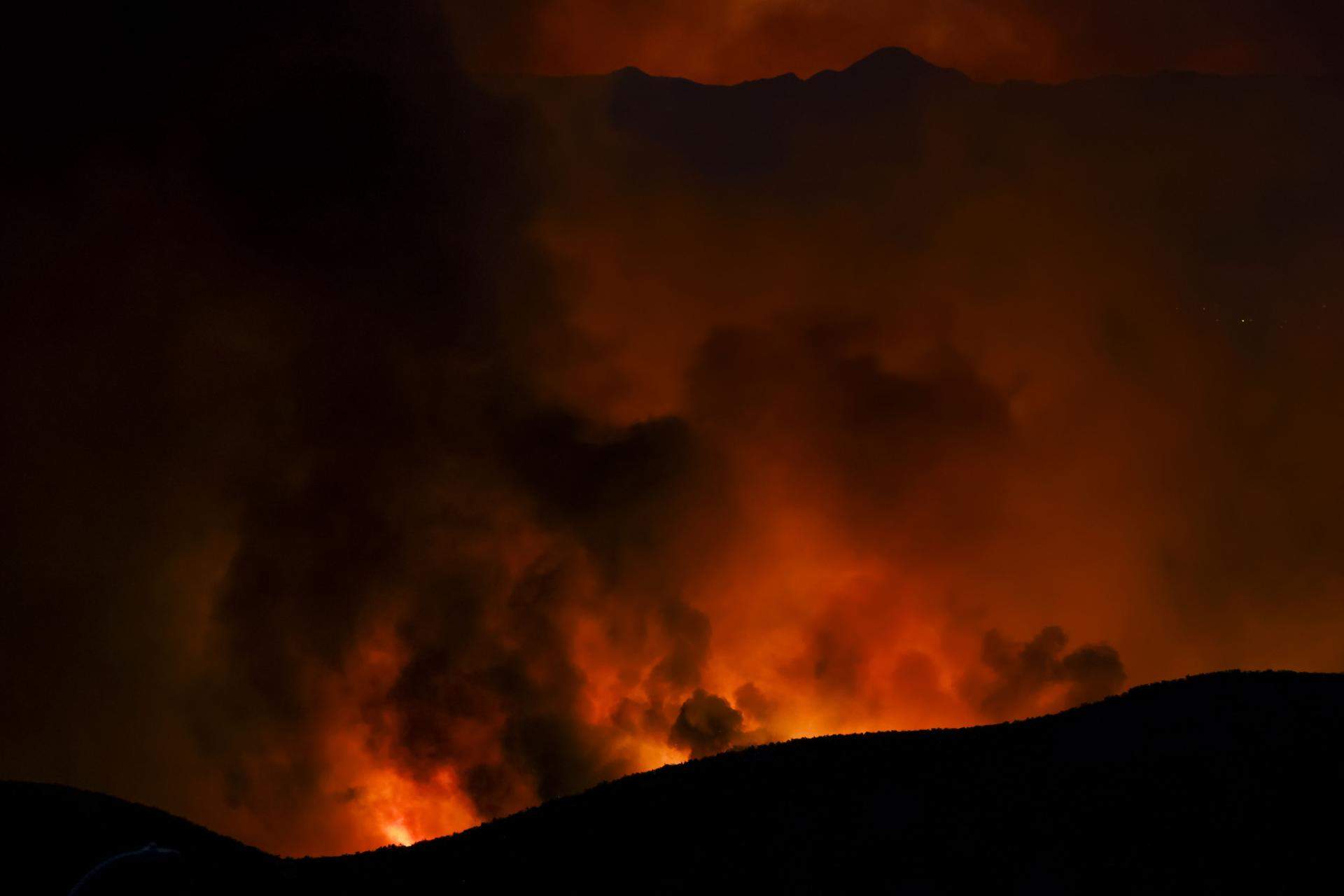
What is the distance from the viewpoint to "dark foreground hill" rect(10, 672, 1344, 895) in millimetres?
10281

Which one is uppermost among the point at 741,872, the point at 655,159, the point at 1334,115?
the point at 655,159

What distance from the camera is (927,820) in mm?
11477

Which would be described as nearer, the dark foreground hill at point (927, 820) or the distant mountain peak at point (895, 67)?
the dark foreground hill at point (927, 820)

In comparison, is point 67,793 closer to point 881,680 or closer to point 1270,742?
point 1270,742

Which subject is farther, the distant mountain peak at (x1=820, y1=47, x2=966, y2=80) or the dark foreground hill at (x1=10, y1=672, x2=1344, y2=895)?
the distant mountain peak at (x1=820, y1=47, x2=966, y2=80)

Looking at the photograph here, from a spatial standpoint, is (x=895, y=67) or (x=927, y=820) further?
(x=895, y=67)

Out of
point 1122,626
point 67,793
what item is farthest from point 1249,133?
point 67,793

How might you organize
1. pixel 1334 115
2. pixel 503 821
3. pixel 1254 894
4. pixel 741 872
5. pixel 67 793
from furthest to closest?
pixel 1334 115 → pixel 503 821 → pixel 67 793 → pixel 741 872 → pixel 1254 894

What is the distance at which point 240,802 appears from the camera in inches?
1439

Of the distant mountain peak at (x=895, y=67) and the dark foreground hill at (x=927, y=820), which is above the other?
the distant mountain peak at (x=895, y=67)

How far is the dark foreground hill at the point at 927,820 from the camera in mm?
10281

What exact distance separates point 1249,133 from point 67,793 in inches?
1474

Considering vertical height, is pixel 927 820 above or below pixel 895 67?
below

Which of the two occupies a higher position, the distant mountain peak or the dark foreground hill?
the distant mountain peak
